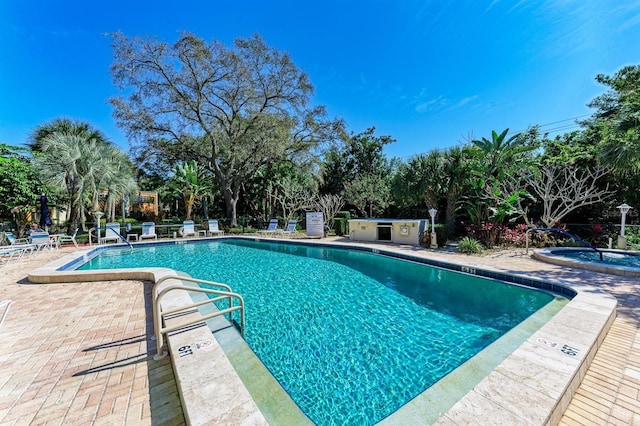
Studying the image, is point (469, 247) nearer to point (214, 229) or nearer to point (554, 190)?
point (554, 190)

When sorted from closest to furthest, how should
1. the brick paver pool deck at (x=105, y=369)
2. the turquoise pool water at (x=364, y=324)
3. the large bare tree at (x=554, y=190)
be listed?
the brick paver pool deck at (x=105, y=369) < the turquoise pool water at (x=364, y=324) < the large bare tree at (x=554, y=190)

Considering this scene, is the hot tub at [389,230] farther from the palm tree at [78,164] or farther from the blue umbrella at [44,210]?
the blue umbrella at [44,210]

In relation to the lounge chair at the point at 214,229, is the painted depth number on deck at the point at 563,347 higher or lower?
lower

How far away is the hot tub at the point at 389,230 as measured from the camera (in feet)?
42.7

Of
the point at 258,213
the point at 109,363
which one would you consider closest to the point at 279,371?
the point at 109,363

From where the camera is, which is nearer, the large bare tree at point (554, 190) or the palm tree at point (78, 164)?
the large bare tree at point (554, 190)

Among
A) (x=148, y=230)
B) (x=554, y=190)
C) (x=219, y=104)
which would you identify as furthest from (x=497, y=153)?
(x=148, y=230)

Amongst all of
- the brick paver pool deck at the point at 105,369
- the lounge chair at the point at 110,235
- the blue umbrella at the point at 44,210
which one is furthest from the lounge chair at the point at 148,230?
the brick paver pool deck at the point at 105,369

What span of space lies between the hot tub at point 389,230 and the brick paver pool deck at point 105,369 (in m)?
8.03

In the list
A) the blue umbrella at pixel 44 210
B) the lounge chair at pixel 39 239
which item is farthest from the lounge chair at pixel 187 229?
the lounge chair at pixel 39 239

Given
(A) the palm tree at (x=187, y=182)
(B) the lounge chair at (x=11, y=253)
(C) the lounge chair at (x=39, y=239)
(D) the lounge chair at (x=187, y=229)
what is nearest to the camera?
(B) the lounge chair at (x=11, y=253)

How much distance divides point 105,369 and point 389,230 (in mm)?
13318

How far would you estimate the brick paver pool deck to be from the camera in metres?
2.20

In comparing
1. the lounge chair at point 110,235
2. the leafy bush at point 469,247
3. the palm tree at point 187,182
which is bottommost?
the leafy bush at point 469,247
